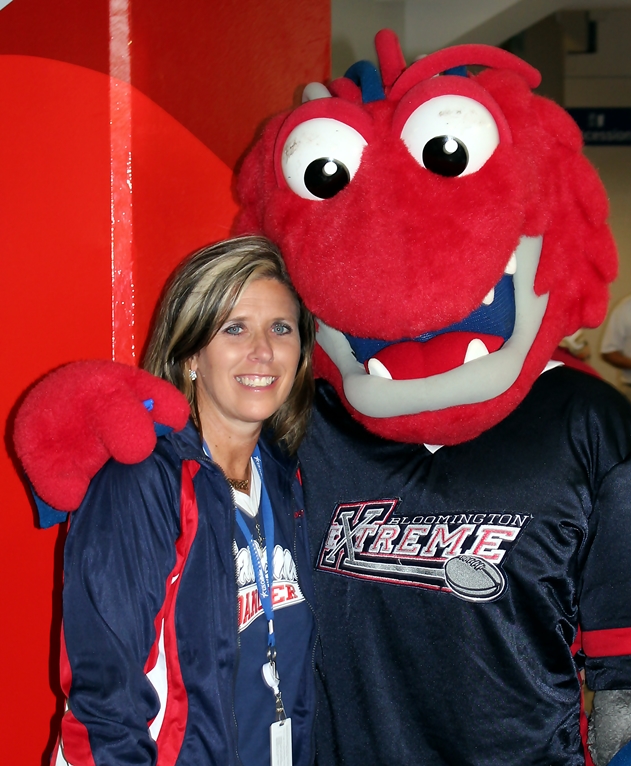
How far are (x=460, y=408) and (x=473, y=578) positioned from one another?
30 centimetres

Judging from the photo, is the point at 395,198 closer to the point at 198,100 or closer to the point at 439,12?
the point at 198,100

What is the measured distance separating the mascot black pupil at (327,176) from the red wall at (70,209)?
0.42 m

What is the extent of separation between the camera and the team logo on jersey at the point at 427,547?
1475mm

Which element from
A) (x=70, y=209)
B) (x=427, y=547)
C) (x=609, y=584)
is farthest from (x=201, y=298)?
(x=609, y=584)

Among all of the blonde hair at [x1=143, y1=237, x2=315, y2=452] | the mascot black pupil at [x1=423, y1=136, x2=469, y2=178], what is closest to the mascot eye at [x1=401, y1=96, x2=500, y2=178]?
the mascot black pupil at [x1=423, y1=136, x2=469, y2=178]

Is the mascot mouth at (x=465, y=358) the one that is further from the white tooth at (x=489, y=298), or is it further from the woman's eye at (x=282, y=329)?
the woman's eye at (x=282, y=329)

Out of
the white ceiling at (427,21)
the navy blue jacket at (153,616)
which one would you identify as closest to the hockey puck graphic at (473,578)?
the navy blue jacket at (153,616)

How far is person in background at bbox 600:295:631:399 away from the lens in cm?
484

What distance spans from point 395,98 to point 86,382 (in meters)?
0.73

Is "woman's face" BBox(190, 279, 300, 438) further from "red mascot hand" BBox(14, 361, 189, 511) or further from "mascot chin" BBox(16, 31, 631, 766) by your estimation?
"red mascot hand" BBox(14, 361, 189, 511)

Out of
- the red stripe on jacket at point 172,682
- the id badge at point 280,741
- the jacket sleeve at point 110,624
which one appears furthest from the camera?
the id badge at point 280,741

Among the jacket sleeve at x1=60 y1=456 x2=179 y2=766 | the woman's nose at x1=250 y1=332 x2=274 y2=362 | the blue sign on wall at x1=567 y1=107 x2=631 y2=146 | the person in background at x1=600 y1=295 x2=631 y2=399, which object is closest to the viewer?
the jacket sleeve at x1=60 y1=456 x2=179 y2=766

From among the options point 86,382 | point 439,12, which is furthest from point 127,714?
point 439,12

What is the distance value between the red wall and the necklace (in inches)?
12.9
